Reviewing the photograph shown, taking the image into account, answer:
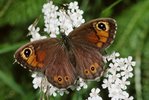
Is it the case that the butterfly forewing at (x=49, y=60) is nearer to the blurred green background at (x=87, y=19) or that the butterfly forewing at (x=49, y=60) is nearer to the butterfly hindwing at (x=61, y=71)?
the butterfly hindwing at (x=61, y=71)

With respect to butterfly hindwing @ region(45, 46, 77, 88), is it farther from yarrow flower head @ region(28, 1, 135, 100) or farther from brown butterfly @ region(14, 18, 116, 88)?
yarrow flower head @ region(28, 1, 135, 100)

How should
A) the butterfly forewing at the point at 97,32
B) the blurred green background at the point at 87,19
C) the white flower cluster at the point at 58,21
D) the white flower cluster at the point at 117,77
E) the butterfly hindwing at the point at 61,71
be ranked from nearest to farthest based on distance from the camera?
the butterfly hindwing at the point at 61,71 → the butterfly forewing at the point at 97,32 → the white flower cluster at the point at 117,77 → the white flower cluster at the point at 58,21 → the blurred green background at the point at 87,19

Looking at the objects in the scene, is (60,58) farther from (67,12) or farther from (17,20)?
(17,20)

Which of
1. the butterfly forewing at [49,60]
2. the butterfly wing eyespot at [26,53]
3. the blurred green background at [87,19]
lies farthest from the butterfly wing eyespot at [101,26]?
the blurred green background at [87,19]

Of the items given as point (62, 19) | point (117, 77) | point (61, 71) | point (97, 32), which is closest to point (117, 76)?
point (117, 77)

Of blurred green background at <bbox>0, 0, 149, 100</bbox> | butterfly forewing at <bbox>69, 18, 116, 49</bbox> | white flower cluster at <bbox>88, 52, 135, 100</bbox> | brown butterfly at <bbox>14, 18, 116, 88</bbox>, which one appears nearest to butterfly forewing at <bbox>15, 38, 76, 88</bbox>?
brown butterfly at <bbox>14, 18, 116, 88</bbox>

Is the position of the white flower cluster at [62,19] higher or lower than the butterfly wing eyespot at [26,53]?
higher

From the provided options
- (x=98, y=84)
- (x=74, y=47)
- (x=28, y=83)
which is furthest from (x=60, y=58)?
(x=28, y=83)
